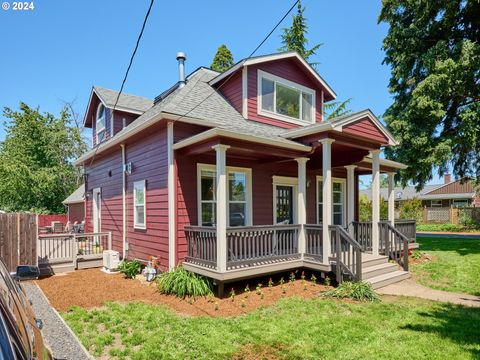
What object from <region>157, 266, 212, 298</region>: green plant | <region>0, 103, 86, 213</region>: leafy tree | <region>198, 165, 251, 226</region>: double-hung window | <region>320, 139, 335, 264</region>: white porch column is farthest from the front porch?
<region>0, 103, 86, 213</region>: leafy tree

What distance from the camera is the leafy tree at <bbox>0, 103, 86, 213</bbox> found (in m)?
26.7

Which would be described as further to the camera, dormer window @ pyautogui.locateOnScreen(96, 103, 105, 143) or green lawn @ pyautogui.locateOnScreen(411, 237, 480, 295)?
dormer window @ pyautogui.locateOnScreen(96, 103, 105, 143)

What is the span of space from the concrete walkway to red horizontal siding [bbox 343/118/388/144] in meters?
4.04

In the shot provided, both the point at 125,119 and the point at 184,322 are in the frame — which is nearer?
the point at 184,322

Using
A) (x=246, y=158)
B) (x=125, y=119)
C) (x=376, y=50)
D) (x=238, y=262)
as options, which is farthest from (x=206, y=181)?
(x=376, y=50)

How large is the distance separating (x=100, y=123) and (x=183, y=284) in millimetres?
9789

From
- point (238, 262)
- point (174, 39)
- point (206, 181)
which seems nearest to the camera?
point (238, 262)

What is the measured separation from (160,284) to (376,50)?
17.8 m

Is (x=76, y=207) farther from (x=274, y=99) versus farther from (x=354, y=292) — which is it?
(x=354, y=292)

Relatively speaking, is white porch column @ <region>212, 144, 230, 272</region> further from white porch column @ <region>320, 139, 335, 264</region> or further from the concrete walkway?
the concrete walkway

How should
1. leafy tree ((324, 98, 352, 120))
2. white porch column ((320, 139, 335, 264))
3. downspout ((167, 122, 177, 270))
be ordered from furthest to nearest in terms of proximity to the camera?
1. leafy tree ((324, 98, 352, 120))
2. downspout ((167, 122, 177, 270))
3. white porch column ((320, 139, 335, 264))

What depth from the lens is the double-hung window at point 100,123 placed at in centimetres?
1320

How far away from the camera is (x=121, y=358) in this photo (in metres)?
3.94

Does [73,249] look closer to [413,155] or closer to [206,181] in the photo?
[206,181]
